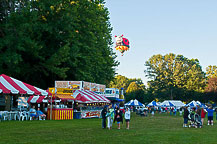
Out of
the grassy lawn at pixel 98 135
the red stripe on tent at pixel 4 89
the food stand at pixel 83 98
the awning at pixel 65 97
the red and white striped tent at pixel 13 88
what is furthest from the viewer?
the food stand at pixel 83 98

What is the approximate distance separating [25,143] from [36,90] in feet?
47.6

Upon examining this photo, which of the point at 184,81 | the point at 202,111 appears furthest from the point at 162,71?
the point at 202,111

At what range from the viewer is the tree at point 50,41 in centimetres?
2997

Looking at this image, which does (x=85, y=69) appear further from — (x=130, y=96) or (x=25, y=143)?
(x=130, y=96)

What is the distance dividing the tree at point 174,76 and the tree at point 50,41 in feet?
165

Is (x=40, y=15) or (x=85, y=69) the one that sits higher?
(x=40, y=15)

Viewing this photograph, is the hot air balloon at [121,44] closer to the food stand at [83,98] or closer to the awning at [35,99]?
the food stand at [83,98]

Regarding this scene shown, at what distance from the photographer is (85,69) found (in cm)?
3491

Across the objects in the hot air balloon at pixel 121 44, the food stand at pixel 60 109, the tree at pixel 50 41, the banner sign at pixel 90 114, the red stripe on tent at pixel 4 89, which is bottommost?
the banner sign at pixel 90 114

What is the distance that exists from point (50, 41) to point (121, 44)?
81.1 feet

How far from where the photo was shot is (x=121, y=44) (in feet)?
188

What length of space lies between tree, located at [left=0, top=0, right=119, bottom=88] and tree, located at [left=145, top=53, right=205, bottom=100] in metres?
50.1

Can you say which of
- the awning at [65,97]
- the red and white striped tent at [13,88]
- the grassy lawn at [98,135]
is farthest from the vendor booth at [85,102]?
the grassy lawn at [98,135]

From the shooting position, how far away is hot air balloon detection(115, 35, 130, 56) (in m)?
57.5
